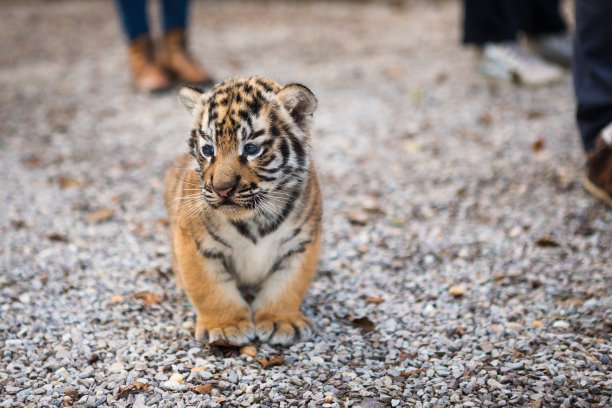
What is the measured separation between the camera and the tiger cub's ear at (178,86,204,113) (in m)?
2.82

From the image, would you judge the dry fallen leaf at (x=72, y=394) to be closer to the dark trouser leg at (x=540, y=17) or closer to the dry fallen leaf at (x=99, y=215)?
the dry fallen leaf at (x=99, y=215)

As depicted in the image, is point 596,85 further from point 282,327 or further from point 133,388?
point 133,388

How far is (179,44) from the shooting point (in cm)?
670

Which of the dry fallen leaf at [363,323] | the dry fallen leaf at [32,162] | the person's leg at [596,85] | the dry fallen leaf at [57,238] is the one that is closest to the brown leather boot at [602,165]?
the person's leg at [596,85]

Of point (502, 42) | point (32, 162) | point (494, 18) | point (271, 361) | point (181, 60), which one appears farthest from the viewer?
point (181, 60)

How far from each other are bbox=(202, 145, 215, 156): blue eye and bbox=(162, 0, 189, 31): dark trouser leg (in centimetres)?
428

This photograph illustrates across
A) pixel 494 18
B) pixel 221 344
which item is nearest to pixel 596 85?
pixel 494 18

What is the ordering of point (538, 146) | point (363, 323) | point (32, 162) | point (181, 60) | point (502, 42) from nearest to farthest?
point (363, 323) → point (538, 146) → point (32, 162) → point (502, 42) → point (181, 60)

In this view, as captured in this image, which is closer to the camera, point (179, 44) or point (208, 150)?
point (208, 150)

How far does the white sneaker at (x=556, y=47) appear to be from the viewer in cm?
664

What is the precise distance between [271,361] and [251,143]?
3.05ft

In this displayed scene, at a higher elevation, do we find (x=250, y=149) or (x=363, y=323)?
(x=250, y=149)

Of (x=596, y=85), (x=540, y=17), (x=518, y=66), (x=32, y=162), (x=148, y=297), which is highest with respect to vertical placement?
(x=596, y=85)

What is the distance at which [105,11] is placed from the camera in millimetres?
11305
